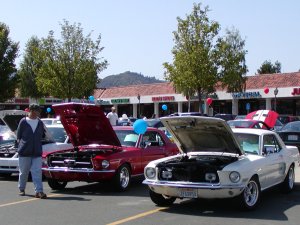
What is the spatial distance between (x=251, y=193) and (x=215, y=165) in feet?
2.82

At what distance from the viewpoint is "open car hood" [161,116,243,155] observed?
28.1 feet

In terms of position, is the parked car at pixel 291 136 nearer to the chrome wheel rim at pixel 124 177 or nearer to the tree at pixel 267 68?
the chrome wheel rim at pixel 124 177

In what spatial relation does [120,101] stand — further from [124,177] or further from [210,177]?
[210,177]

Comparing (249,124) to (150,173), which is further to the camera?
(249,124)

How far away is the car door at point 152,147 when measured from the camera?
Answer: 11539mm

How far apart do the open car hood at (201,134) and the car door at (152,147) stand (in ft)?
7.37

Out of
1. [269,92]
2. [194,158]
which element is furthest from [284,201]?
[269,92]

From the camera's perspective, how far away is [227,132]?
28.0ft

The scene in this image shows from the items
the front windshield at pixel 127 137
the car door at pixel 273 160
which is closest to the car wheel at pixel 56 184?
the front windshield at pixel 127 137

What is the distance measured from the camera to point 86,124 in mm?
11141

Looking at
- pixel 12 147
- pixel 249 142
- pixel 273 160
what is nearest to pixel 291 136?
pixel 249 142

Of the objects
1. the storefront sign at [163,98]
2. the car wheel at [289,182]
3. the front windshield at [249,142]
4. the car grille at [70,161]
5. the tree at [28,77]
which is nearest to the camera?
the front windshield at [249,142]

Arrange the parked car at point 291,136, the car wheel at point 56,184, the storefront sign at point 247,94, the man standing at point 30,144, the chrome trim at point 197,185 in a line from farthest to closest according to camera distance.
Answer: the storefront sign at point 247,94, the parked car at point 291,136, the car wheel at point 56,184, the man standing at point 30,144, the chrome trim at point 197,185

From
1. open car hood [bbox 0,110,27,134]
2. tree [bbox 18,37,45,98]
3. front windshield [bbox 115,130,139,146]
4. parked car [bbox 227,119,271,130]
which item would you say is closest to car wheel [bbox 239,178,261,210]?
front windshield [bbox 115,130,139,146]
